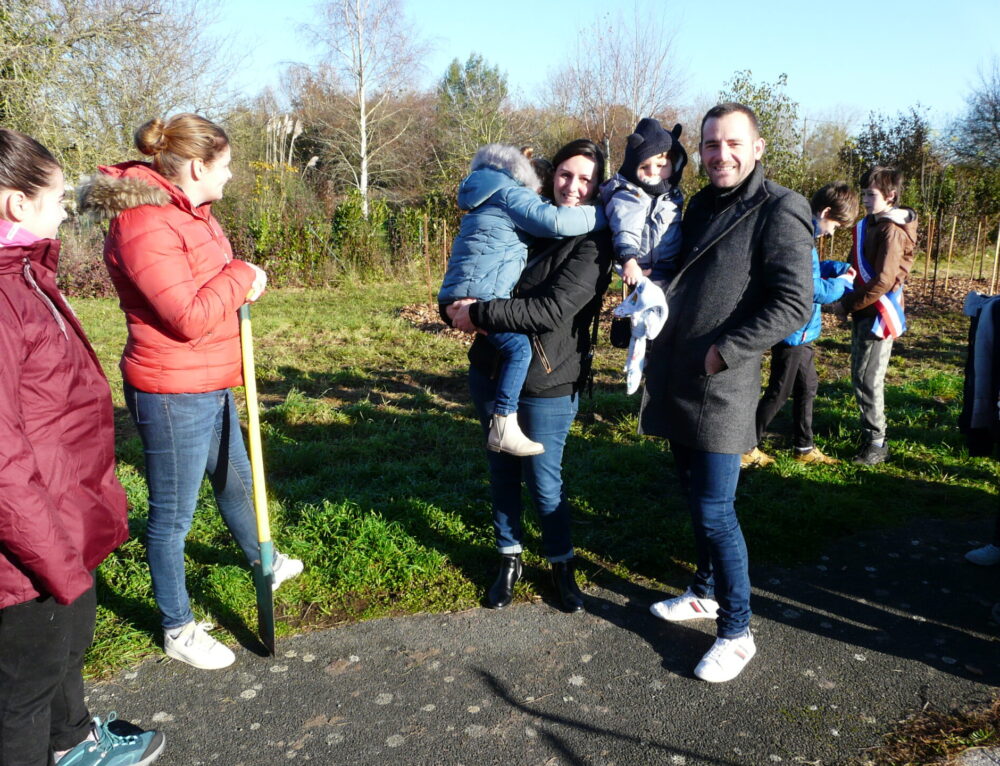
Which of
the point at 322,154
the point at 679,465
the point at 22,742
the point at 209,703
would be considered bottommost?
the point at 209,703

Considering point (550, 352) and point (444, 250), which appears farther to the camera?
point (444, 250)

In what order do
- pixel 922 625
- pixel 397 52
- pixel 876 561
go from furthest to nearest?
1. pixel 397 52
2. pixel 876 561
3. pixel 922 625

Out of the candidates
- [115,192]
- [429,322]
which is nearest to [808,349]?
[115,192]

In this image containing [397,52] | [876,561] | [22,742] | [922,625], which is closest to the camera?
[22,742]

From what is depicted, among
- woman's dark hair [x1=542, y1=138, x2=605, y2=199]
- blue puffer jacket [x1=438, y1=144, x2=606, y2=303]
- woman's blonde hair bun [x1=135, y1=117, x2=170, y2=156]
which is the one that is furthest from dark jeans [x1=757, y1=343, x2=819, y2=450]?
woman's blonde hair bun [x1=135, y1=117, x2=170, y2=156]

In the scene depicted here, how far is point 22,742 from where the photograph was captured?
2143 millimetres

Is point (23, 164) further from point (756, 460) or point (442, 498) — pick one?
point (756, 460)

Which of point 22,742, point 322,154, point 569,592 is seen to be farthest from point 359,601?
point 322,154

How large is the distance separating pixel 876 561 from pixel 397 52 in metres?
30.0

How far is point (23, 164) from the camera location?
2213mm

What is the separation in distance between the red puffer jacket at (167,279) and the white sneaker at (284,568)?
3.59 feet

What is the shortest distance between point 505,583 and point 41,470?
2.07 meters

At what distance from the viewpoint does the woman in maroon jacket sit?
2.00m

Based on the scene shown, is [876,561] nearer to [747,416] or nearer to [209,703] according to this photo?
[747,416]
